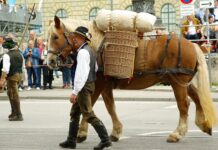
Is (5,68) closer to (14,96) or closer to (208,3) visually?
(14,96)

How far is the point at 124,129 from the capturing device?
1226 cm

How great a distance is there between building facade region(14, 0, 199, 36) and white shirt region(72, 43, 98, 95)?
4741 cm

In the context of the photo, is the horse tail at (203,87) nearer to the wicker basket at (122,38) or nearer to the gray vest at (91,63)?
the wicker basket at (122,38)

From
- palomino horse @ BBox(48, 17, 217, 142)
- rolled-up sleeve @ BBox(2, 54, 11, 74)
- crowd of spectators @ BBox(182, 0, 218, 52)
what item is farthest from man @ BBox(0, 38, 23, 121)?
crowd of spectators @ BBox(182, 0, 218, 52)

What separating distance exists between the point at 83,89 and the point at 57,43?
1.17 metres

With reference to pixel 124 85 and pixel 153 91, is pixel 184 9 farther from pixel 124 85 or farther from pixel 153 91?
pixel 124 85

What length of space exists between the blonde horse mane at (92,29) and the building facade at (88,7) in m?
46.3

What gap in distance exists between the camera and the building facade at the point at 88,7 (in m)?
57.3

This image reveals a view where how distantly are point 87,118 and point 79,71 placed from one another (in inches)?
29.7

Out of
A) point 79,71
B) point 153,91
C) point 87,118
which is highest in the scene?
point 79,71

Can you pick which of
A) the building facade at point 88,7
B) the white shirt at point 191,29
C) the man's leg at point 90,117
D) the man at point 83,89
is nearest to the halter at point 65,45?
the man at point 83,89

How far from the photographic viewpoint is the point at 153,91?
2311 centimetres

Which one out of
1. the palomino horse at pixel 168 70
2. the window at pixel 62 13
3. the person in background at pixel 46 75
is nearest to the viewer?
the palomino horse at pixel 168 70

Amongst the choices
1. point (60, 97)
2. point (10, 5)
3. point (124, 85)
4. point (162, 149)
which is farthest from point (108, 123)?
point (10, 5)
